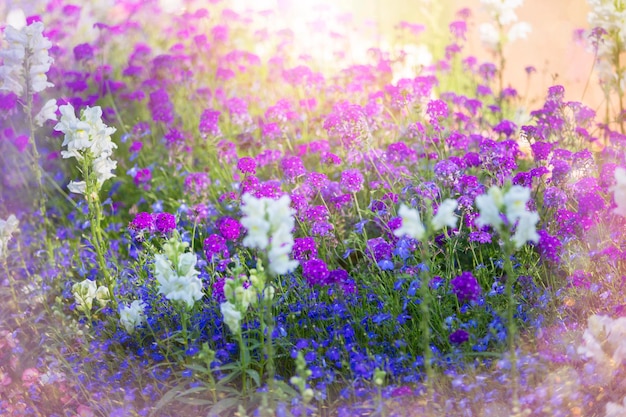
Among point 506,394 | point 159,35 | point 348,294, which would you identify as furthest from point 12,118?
point 506,394

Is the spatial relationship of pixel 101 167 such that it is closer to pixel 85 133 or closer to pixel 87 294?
pixel 85 133

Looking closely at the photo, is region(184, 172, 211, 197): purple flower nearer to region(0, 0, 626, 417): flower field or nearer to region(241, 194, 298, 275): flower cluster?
region(0, 0, 626, 417): flower field

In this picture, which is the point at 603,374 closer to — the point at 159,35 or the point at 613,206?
the point at 613,206

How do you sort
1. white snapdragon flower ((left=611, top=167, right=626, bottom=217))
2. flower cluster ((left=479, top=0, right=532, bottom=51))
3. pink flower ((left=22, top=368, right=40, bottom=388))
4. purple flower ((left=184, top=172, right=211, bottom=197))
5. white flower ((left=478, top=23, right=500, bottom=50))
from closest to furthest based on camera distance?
white snapdragon flower ((left=611, top=167, right=626, bottom=217)) → pink flower ((left=22, top=368, right=40, bottom=388)) → purple flower ((left=184, top=172, right=211, bottom=197)) → flower cluster ((left=479, top=0, right=532, bottom=51)) → white flower ((left=478, top=23, right=500, bottom=50))

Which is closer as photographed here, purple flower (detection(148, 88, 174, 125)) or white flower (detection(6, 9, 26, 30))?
white flower (detection(6, 9, 26, 30))

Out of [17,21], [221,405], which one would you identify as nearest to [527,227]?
[221,405]

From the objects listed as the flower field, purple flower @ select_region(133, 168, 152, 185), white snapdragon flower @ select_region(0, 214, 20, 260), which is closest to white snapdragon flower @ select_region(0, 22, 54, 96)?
the flower field

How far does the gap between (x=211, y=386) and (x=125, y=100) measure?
361 centimetres

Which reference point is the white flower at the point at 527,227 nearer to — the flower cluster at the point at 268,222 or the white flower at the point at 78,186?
the flower cluster at the point at 268,222

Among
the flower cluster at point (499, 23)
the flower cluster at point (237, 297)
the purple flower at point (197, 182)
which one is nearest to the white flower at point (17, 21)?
the purple flower at point (197, 182)

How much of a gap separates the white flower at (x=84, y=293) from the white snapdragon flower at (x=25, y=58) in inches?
49.2

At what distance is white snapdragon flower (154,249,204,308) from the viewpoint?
A: 3064 millimetres

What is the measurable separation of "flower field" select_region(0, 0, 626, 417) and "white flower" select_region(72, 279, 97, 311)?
2 centimetres

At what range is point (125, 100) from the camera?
6152 mm
